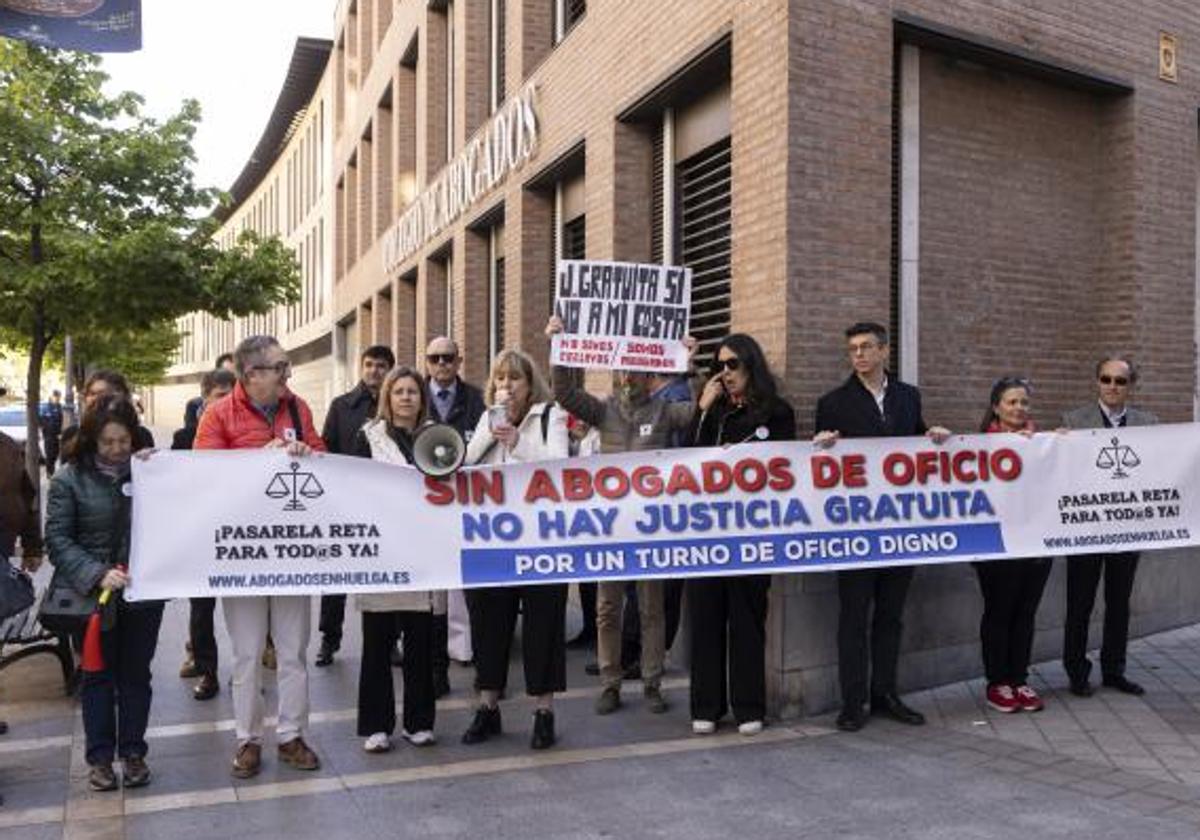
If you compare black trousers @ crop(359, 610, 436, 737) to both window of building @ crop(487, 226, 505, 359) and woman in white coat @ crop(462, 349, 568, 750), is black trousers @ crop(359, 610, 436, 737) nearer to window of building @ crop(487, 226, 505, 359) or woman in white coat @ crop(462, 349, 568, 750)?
woman in white coat @ crop(462, 349, 568, 750)

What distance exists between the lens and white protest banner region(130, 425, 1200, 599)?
520 centimetres

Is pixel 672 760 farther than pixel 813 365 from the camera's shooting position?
No

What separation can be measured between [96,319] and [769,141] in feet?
34.6

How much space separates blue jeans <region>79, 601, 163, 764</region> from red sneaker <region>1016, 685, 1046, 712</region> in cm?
440

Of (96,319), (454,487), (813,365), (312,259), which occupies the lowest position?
(454,487)

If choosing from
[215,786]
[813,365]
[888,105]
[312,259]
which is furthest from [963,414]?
[312,259]

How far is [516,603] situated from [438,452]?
0.93 m

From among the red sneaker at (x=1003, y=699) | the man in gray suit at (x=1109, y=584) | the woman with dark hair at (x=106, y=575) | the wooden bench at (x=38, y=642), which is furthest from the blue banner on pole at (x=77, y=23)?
the red sneaker at (x=1003, y=699)

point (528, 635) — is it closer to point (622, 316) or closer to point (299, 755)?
point (299, 755)

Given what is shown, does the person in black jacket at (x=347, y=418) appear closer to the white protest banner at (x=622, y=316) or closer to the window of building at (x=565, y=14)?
the white protest banner at (x=622, y=316)

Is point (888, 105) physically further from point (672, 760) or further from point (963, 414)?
point (672, 760)

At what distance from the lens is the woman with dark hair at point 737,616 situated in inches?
227

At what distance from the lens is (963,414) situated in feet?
24.4

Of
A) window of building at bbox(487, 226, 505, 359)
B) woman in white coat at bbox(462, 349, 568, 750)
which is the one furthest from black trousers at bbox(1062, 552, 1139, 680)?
window of building at bbox(487, 226, 505, 359)
